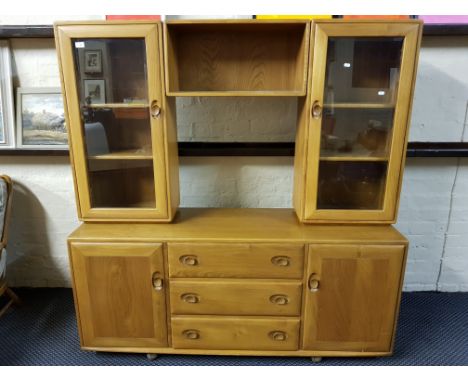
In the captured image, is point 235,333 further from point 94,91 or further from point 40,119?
point 40,119

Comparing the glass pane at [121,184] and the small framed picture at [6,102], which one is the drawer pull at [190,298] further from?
the small framed picture at [6,102]

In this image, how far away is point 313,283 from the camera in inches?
57.1

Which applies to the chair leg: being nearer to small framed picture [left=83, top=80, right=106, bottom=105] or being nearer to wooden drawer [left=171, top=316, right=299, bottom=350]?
wooden drawer [left=171, top=316, right=299, bottom=350]

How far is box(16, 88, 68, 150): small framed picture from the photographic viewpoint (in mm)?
1803

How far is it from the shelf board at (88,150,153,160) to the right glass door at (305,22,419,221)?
77cm

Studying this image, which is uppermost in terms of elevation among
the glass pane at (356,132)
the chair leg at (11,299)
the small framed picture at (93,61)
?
the small framed picture at (93,61)

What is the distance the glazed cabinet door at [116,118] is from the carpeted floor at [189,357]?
723 mm

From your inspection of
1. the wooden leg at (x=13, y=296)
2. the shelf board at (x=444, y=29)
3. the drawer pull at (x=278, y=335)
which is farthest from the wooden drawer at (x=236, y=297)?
the shelf board at (x=444, y=29)

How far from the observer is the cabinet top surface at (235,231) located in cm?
143

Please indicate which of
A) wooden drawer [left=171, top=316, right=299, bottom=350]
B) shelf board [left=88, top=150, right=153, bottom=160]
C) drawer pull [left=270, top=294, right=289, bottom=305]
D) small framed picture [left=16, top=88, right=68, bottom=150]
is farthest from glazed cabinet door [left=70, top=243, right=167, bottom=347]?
small framed picture [left=16, top=88, right=68, bottom=150]

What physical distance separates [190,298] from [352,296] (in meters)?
0.75

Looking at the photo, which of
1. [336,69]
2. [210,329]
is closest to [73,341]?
[210,329]
